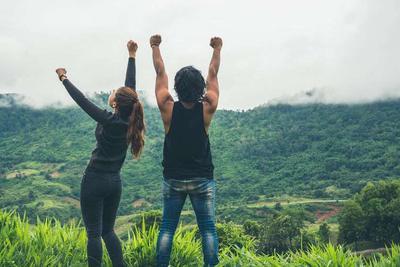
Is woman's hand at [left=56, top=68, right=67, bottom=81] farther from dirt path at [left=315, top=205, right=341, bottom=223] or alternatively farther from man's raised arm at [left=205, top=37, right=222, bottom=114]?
dirt path at [left=315, top=205, right=341, bottom=223]

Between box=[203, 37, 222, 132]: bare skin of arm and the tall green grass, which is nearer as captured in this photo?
box=[203, 37, 222, 132]: bare skin of arm

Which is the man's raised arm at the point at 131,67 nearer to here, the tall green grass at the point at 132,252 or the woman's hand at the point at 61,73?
the woman's hand at the point at 61,73

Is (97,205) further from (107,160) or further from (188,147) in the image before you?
(188,147)

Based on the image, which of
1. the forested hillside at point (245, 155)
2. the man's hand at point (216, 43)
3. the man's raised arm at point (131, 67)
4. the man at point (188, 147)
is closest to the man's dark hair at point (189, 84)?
the man at point (188, 147)

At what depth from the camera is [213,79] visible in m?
4.47

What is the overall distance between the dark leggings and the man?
0.45 m

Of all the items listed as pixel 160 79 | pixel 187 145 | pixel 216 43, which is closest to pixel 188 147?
pixel 187 145

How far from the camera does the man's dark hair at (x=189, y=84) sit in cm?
433

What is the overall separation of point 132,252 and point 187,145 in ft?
4.76

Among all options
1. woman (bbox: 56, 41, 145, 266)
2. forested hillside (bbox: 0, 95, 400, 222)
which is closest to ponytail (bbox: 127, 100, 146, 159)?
woman (bbox: 56, 41, 145, 266)

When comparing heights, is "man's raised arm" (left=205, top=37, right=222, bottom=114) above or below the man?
above

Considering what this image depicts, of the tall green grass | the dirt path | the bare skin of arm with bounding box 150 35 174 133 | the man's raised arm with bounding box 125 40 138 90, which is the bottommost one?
the dirt path

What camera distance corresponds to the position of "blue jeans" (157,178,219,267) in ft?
14.2

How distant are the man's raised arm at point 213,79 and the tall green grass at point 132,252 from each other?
135cm
